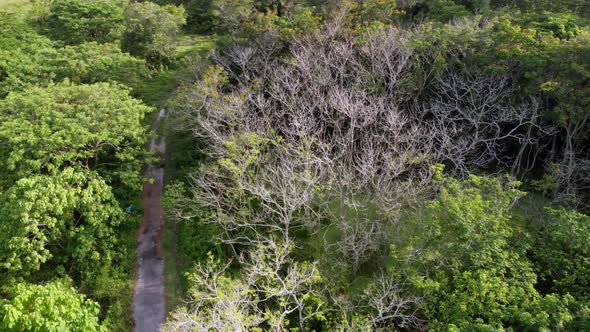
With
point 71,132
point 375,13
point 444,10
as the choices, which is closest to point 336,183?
point 71,132

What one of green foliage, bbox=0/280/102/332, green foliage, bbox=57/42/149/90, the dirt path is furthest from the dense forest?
green foliage, bbox=57/42/149/90

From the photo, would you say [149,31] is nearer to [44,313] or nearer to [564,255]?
[44,313]

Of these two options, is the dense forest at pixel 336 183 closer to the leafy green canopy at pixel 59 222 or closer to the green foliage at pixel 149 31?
the leafy green canopy at pixel 59 222

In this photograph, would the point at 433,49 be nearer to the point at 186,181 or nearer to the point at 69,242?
the point at 186,181

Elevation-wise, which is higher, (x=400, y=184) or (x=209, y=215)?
(x=400, y=184)

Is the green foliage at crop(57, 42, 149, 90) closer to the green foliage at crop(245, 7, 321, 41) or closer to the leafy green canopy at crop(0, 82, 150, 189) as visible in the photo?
the leafy green canopy at crop(0, 82, 150, 189)

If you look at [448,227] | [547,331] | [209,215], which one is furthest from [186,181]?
[547,331]
